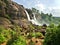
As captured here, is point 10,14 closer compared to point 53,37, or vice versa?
point 53,37

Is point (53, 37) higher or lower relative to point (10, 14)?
lower

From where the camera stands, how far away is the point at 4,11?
8894 cm

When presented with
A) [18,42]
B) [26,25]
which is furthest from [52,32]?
[26,25]

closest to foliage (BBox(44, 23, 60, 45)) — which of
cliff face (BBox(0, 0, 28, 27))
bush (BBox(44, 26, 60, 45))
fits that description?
bush (BBox(44, 26, 60, 45))

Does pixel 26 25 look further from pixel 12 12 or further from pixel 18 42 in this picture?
pixel 18 42

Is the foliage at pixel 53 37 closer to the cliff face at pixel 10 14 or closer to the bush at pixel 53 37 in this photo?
the bush at pixel 53 37

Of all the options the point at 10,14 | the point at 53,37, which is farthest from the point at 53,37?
the point at 10,14

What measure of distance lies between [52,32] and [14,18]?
58.0 metres

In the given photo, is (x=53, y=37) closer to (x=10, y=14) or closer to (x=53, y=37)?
(x=53, y=37)

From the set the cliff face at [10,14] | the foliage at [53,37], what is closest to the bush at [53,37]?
the foliage at [53,37]

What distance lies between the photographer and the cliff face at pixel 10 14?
278 ft

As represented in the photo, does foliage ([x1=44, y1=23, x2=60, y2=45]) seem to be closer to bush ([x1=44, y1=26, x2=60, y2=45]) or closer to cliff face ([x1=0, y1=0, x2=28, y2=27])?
bush ([x1=44, y1=26, x2=60, y2=45])

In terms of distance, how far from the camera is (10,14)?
9150 centimetres

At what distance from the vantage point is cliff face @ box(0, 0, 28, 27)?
84825mm
